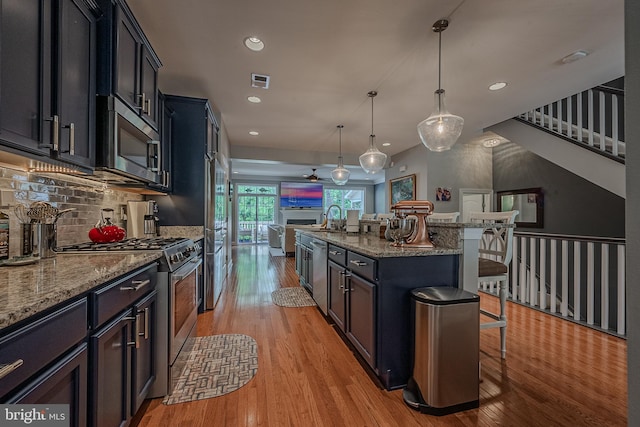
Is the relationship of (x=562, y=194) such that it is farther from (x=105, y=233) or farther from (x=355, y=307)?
(x=105, y=233)

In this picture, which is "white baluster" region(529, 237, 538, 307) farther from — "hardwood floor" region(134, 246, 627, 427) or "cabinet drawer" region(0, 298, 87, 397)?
"cabinet drawer" region(0, 298, 87, 397)

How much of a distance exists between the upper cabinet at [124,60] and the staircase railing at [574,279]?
4491mm

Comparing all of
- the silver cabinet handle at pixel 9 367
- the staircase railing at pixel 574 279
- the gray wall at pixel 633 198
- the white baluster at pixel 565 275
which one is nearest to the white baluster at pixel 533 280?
the staircase railing at pixel 574 279

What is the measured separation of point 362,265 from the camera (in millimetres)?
1942

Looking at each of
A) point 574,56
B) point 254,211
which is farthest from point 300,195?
point 574,56

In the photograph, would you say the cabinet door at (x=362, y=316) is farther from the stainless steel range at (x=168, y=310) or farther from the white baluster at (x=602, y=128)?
the white baluster at (x=602, y=128)

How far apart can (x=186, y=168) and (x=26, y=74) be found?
6.38 ft

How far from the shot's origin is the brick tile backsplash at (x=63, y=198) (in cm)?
143

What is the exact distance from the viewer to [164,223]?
300 centimetres

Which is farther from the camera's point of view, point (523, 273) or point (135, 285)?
point (523, 273)

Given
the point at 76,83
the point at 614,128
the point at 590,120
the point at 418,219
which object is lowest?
the point at 418,219

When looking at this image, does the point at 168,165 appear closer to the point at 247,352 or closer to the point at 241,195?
the point at 247,352

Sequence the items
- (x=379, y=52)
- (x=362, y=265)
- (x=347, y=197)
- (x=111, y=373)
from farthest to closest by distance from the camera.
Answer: (x=347, y=197) → (x=379, y=52) → (x=362, y=265) → (x=111, y=373)

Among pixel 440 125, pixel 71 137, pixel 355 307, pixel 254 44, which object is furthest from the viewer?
pixel 440 125
